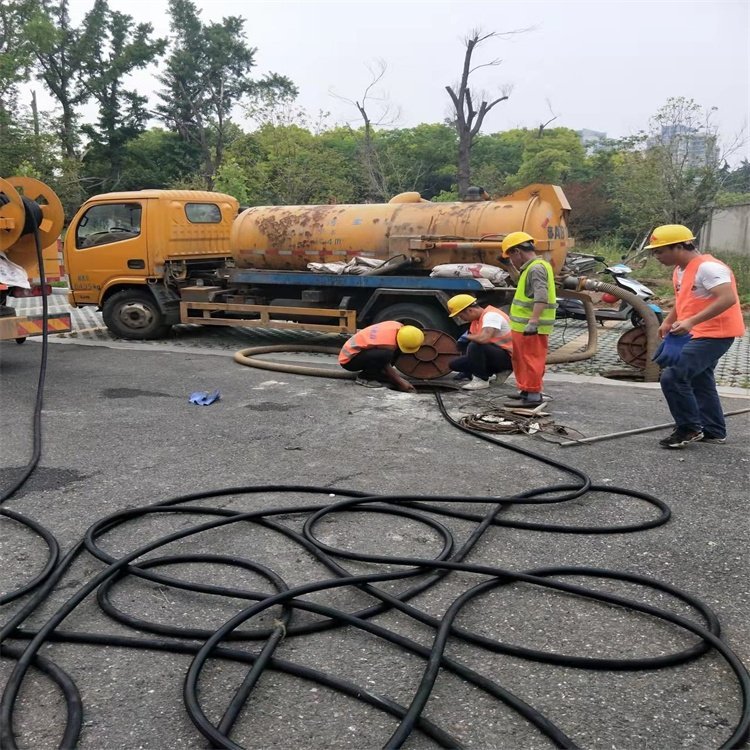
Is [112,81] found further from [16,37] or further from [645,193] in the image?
[645,193]

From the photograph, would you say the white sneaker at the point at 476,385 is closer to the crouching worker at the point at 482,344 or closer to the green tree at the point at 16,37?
the crouching worker at the point at 482,344

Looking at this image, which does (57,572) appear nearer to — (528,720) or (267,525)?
(267,525)

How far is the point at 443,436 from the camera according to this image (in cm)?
542

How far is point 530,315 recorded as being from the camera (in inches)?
241

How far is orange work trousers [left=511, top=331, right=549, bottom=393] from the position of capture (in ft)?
20.3

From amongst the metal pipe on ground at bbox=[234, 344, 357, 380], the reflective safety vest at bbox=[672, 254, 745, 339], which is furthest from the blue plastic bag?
the reflective safety vest at bbox=[672, 254, 745, 339]

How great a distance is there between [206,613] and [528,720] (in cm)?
133

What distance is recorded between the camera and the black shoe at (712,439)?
5.15 m

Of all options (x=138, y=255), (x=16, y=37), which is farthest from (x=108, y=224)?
→ (x=16, y=37)

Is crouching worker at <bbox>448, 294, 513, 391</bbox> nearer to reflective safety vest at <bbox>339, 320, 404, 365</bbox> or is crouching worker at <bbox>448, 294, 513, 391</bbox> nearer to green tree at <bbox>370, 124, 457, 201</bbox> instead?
reflective safety vest at <bbox>339, 320, 404, 365</bbox>

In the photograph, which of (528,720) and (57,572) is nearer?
(528,720)

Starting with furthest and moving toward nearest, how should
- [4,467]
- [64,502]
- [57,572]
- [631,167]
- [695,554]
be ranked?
[631,167]
[4,467]
[64,502]
[695,554]
[57,572]

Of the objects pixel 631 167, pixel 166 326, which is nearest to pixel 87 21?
pixel 631 167

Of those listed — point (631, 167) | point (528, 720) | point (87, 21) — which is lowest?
point (528, 720)
